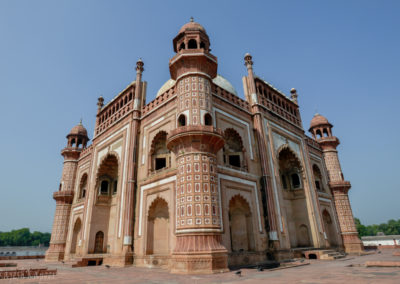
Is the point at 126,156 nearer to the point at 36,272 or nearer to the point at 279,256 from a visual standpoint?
the point at 36,272

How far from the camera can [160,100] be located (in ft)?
55.9

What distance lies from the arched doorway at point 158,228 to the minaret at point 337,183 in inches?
652

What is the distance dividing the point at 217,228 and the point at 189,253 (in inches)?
62.8

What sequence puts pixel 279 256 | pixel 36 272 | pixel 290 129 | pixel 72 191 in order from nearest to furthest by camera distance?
pixel 36 272, pixel 279 256, pixel 290 129, pixel 72 191

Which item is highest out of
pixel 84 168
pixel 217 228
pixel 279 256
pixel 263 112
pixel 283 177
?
pixel 263 112

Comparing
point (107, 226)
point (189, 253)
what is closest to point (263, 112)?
point (189, 253)

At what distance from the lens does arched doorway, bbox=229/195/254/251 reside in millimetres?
14312

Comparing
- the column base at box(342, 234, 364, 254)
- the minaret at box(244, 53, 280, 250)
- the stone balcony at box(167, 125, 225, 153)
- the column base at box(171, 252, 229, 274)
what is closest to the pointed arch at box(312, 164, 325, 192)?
the column base at box(342, 234, 364, 254)

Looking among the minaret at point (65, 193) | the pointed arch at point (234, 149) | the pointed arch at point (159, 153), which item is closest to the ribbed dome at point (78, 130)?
the minaret at point (65, 193)

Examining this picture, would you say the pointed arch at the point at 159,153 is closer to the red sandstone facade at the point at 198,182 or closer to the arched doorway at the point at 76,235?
the red sandstone facade at the point at 198,182

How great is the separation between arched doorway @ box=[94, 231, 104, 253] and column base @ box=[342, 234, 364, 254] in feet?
64.6

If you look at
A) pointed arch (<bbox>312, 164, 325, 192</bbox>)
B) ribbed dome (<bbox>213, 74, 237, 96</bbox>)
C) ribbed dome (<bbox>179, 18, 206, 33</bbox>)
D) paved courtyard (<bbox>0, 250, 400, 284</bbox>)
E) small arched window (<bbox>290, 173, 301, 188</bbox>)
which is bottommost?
paved courtyard (<bbox>0, 250, 400, 284</bbox>)

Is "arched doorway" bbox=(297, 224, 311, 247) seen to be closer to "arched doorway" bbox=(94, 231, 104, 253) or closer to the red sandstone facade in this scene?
the red sandstone facade

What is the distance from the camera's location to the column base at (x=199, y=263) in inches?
392
